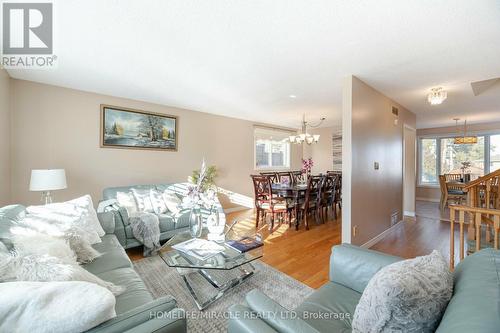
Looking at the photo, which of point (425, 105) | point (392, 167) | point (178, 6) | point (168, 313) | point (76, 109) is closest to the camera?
point (168, 313)

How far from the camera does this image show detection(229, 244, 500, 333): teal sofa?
0.68m

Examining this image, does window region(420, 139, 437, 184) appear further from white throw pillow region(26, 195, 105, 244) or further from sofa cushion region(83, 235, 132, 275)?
white throw pillow region(26, 195, 105, 244)

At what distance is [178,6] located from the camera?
62.9 inches

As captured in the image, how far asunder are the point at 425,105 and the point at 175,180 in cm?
508

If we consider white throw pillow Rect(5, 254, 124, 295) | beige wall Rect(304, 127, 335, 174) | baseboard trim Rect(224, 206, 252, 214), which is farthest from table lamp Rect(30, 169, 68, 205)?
beige wall Rect(304, 127, 335, 174)

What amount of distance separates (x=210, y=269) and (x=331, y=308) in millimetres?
975

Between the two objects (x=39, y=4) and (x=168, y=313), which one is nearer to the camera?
(x=168, y=313)

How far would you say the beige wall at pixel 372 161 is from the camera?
9.50 ft

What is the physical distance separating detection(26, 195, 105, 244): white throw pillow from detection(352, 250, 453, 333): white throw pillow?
7.30 ft

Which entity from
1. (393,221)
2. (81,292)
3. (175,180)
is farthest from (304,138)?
(81,292)

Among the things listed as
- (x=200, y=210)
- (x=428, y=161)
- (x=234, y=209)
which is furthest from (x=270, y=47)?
(x=428, y=161)

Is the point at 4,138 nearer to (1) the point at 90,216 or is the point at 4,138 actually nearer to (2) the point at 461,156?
(1) the point at 90,216

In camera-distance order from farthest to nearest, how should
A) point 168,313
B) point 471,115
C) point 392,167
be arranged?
point 471,115 < point 392,167 < point 168,313

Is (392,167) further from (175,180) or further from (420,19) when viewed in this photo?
(175,180)
